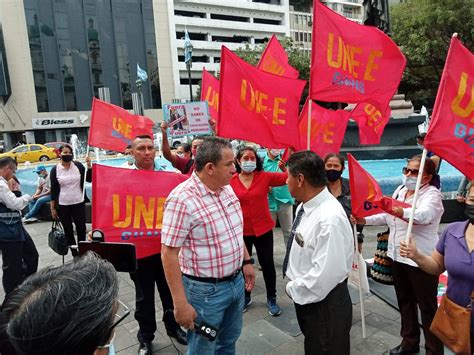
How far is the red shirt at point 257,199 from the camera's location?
142 inches

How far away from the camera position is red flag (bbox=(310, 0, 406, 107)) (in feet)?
10.8

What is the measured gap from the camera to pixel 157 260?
3119 mm

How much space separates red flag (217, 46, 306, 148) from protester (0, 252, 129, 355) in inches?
92.9

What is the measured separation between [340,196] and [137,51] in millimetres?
42599

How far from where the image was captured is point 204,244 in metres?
2.20

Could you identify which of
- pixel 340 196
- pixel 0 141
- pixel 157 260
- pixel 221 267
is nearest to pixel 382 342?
pixel 340 196

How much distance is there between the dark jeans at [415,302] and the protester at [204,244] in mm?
1412

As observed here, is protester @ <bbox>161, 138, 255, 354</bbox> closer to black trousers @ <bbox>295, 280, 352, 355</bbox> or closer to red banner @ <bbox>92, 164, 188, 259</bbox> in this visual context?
black trousers @ <bbox>295, 280, 352, 355</bbox>

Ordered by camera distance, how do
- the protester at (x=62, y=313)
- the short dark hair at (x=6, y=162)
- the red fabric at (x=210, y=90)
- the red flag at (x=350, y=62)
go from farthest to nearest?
the red fabric at (x=210, y=90) → the short dark hair at (x=6, y=162) → the red flag at (x=350, y=62) → the protester at (x=62, y=313)

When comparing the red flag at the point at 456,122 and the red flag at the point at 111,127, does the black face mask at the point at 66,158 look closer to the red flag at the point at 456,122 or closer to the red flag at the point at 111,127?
the red flag at the point at 111,127

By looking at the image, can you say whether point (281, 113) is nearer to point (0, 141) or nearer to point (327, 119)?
point (327, 119)

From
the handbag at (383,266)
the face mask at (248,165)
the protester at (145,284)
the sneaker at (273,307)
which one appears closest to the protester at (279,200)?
the face mask at (248,165)

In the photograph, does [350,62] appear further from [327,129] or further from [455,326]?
[455,326]

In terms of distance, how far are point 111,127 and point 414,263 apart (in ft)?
13.8
